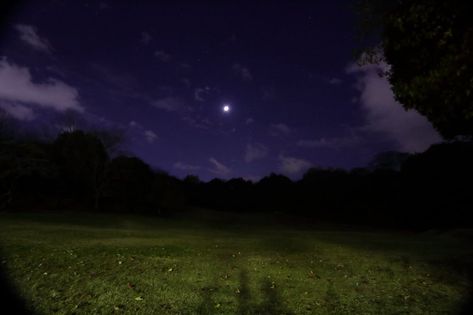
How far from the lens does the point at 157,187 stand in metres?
40.3

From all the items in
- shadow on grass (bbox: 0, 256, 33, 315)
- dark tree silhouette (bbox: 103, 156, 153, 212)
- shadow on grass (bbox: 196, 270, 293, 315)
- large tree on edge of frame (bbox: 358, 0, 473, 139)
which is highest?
large tree on edge of frame (bbox: 358, 0, 473, 139)

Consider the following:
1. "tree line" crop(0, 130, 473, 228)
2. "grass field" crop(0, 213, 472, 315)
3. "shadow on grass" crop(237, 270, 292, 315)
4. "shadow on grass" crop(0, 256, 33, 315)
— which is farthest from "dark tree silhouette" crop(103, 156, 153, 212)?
"shadow on grass" crop(237, 270, 292, 315)

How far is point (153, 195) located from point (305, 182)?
101ft

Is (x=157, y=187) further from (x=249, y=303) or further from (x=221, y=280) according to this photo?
(x=249, y=303)

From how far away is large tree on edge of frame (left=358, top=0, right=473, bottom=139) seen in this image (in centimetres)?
682

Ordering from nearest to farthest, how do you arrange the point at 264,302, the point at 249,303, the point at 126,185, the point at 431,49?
the point at 249,303
the point at 264,302
the point at 431,49
the point at 126,185

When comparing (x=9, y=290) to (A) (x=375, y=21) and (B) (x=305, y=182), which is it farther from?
(B) (x=305, y=182)

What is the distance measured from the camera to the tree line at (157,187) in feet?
110

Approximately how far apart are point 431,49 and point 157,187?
121 feet

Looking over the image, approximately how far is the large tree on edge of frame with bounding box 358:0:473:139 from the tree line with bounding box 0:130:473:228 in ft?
106

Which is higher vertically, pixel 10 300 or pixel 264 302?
pixel 264 302

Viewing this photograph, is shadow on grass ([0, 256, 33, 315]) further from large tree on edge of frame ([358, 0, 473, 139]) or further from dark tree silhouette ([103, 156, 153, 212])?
dark tree silhouette ([103, 156, 153, 212])

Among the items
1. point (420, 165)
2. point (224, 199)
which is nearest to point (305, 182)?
point (224, 199)

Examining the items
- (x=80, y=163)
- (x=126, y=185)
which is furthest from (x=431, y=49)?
(x=80, y=163)
